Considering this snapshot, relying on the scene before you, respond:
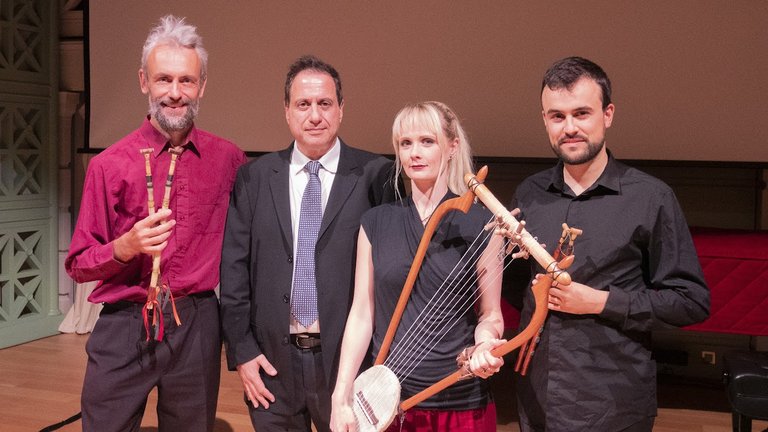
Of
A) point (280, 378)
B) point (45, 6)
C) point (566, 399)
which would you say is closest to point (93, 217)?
point (280, 378)

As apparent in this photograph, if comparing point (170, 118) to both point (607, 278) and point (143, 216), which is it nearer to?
point (143, 216)

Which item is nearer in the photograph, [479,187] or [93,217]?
[479,187]

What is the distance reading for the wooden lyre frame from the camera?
4.94ft

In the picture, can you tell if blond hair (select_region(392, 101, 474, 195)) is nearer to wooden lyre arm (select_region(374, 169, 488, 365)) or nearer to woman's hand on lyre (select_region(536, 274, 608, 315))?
wooden lyre arm (select_region(374, 169, 488, 365))

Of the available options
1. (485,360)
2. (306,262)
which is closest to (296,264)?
(306,262)

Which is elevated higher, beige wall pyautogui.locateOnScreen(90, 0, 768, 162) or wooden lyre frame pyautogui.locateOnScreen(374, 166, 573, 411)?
beige wall pyautogui.locateOnScreen(90, 0, 768, 162)

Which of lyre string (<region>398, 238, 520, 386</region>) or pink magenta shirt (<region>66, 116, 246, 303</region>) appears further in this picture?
pink magenta shirt (<region>66, 116, 246, 303</region>)

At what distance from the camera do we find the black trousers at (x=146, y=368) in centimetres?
216

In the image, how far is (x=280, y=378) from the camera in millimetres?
2109

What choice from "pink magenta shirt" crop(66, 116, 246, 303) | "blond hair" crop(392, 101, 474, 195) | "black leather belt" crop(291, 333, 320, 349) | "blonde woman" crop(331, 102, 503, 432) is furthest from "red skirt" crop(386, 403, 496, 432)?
"pink magenta shirt" crop(66, 116, 246, 303)

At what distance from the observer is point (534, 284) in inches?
62.0

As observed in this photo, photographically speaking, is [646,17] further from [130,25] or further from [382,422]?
[130,25]

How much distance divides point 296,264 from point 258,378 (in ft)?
1.18

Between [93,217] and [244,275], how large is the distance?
1.62 feet
